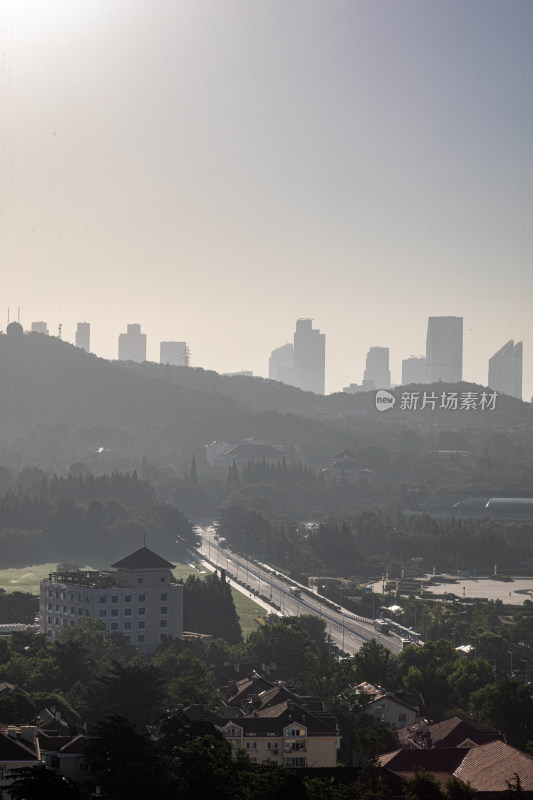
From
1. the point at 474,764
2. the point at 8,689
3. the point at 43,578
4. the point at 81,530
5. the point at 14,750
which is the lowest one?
the point at 43,578

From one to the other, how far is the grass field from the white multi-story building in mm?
5603

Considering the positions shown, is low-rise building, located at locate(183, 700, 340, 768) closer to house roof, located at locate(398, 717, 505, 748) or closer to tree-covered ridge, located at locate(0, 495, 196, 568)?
house roof, located at locate(398, 717, 505, 748)

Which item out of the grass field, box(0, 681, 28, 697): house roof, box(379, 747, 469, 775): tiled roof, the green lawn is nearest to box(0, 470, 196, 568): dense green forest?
the grass field

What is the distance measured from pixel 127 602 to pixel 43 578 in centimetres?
2732

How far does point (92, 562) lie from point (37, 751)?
84.5 m

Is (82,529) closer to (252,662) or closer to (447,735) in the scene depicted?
(252,662)

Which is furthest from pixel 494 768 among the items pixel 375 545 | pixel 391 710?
pixel 375 545

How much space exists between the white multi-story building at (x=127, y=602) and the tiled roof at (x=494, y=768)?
37.5 meters

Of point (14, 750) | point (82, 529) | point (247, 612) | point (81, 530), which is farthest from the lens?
point (82, 529)

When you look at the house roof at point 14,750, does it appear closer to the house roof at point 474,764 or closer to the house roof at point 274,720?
the house roof at point 274,720

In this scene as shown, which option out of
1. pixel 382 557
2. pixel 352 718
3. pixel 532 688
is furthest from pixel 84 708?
pixel 382 557

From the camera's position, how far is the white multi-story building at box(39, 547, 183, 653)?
78.3 m

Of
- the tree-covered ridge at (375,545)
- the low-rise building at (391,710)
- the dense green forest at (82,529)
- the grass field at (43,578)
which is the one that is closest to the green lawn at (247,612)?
the grass field at (43,578)

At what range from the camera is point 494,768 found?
40.7 meters
